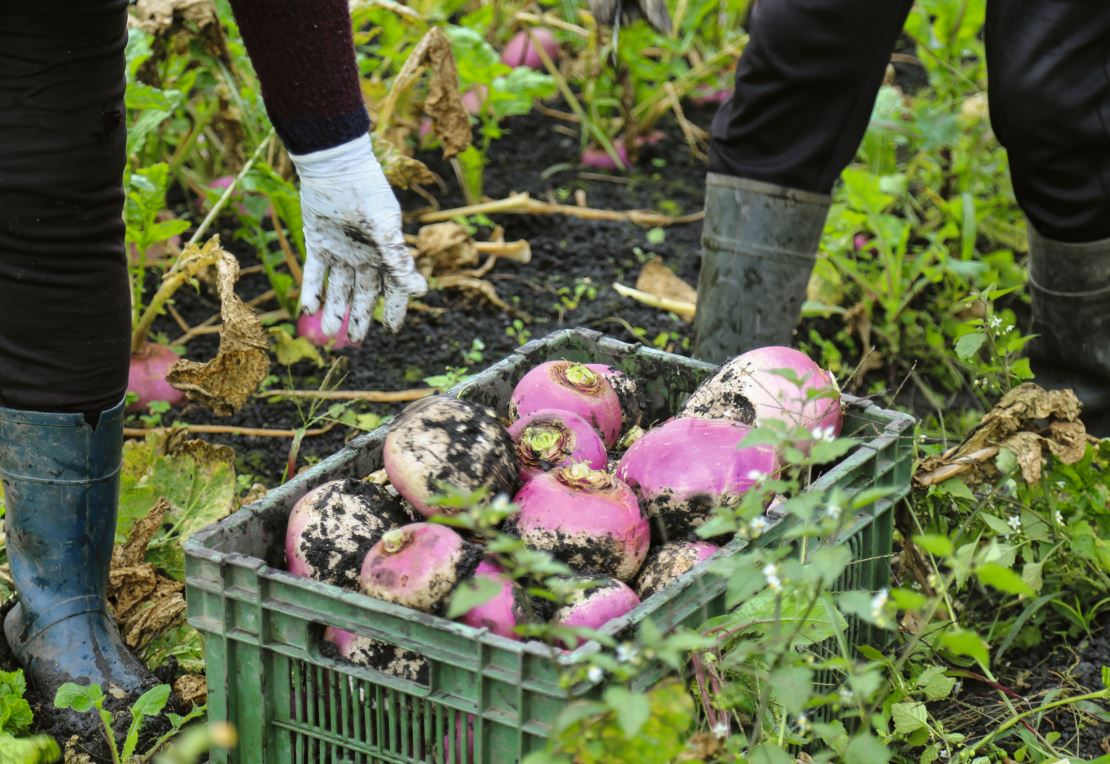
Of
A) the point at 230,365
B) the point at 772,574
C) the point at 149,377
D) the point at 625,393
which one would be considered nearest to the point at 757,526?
the point at 772,574

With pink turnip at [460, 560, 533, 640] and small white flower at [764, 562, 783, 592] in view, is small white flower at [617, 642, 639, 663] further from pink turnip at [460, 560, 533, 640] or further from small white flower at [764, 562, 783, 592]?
pink turnip at [460, 560, 533, 640]

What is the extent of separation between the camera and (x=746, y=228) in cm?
260

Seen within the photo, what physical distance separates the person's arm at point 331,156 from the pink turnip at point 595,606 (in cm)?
72

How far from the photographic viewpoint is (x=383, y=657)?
1.56 metres

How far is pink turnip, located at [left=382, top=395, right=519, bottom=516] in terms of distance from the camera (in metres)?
1.67

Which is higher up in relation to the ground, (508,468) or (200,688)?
(508,468)

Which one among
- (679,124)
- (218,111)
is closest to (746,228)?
(218,111)

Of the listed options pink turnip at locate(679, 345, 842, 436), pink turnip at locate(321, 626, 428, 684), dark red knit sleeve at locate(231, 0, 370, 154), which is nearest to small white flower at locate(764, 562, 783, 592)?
pink turnip at locate(321, 626, 428, 684)

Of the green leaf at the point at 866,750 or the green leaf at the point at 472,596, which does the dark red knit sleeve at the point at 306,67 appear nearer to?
the green leaf at the point at 472,596

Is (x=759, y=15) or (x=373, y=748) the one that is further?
(x=759, y=15)

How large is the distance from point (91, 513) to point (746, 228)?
4.34 feet

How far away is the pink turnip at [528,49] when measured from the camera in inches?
162

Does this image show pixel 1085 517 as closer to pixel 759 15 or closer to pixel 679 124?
pixel 759 15

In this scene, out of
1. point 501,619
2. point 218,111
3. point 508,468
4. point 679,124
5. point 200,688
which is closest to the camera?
point 501,619
